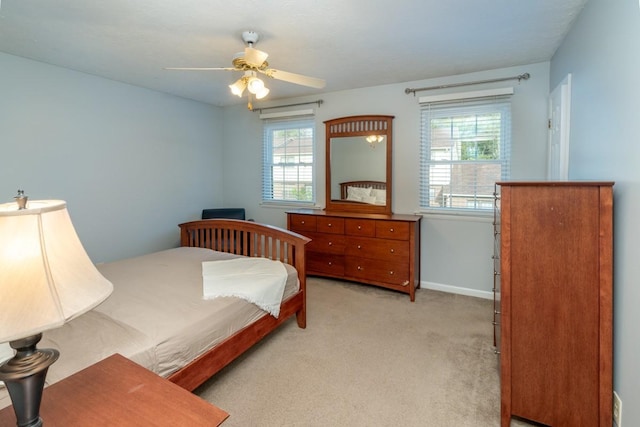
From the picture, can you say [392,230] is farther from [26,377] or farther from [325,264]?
[26,377]

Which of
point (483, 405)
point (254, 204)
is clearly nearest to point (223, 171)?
point (254, 204)

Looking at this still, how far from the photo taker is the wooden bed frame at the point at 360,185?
403cm

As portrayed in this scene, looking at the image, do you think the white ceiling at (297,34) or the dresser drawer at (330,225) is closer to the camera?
the white ceiling at (297,34)

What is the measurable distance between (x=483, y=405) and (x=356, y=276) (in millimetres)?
2028

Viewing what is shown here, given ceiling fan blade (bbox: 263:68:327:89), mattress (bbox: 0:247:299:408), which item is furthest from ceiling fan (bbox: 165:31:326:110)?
mattress (bbox: 0:247:299:408)

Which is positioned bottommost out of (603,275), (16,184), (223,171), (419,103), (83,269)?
(603,275)

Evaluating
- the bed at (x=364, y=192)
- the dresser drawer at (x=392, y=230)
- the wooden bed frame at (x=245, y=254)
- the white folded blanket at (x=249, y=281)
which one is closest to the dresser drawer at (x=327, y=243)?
the dresser drawer at (x=392, y=230)

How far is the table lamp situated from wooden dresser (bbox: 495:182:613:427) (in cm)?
177

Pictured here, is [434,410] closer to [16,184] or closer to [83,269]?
[83,269]

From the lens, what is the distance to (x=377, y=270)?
12.0 ft

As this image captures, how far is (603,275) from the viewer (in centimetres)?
151

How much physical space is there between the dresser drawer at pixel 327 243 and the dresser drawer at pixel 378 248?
0.08m

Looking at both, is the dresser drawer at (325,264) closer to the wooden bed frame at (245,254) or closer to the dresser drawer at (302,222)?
the dresser drawer at (302,222)

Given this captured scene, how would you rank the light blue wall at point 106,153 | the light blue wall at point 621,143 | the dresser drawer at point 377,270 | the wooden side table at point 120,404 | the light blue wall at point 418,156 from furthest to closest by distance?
the dresser drawer at point 377,270, the light blue wall at point 418,156, the light blue wall at point 106,153, the light blue wall at point 621,143, the wooden side table at point 120,404
